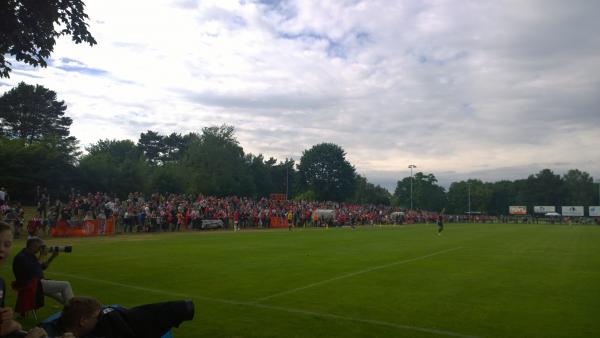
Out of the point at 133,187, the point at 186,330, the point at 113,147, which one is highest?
the point at 113,147

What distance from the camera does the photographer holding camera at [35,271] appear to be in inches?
285

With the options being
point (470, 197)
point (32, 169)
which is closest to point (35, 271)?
point (32, 169)

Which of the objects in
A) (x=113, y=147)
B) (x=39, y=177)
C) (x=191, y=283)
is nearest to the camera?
(x=191, y=283)

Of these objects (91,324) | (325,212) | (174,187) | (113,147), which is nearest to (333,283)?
(91,324)

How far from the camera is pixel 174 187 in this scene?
224ft

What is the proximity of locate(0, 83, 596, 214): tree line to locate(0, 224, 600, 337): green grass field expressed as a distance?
3469 centimetres

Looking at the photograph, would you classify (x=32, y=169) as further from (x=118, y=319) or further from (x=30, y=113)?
(x=118, y=319)

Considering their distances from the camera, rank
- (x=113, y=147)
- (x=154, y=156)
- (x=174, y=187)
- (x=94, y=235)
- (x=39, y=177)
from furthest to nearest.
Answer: (x=154, y=156) < (x=113, y=147) < (x=174, y=187) < (x=39, y=177) < (x=94, y=235)

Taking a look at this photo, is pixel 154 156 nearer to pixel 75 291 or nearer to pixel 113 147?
pixel 113 147

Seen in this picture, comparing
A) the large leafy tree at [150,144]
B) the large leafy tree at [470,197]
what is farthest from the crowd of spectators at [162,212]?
the large leafy tree at [470,197]

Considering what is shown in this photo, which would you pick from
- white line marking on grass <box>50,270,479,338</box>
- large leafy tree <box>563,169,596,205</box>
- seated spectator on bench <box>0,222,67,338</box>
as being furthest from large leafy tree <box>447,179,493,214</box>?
seated spectator on bench <box>0,222,67,338</box>

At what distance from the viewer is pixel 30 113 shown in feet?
225

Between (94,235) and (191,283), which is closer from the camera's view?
(191,283)

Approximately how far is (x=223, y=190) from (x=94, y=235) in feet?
198
